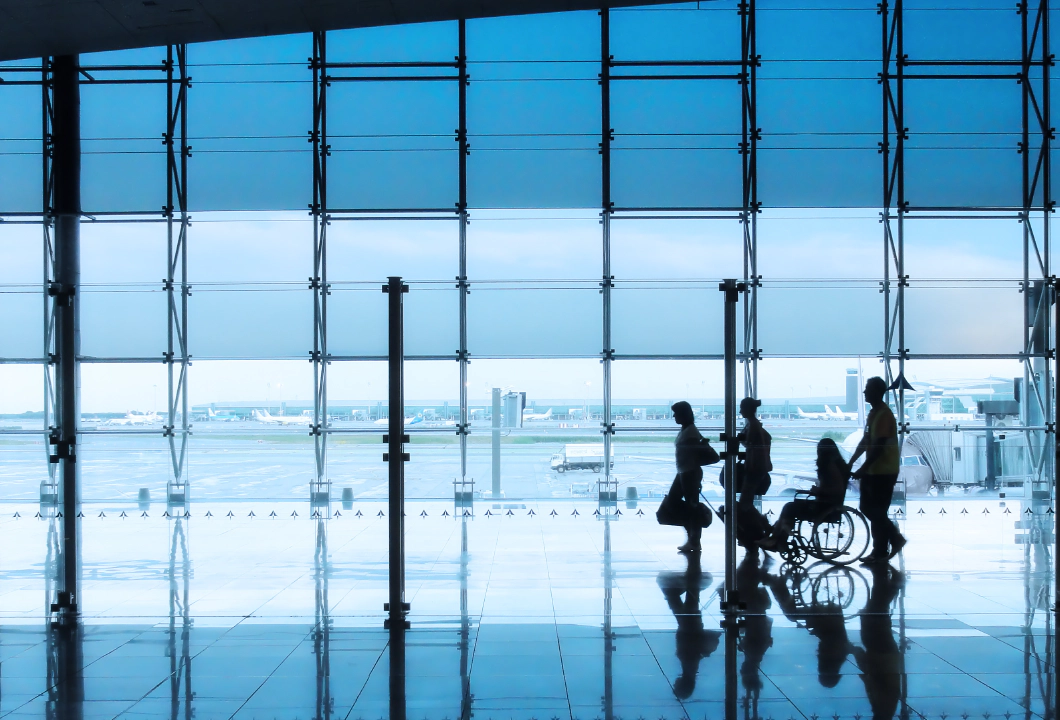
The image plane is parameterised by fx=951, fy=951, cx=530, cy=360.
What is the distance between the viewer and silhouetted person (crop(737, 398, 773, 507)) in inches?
197

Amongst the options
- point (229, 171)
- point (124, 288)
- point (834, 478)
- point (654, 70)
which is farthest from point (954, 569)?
point (124, 288)

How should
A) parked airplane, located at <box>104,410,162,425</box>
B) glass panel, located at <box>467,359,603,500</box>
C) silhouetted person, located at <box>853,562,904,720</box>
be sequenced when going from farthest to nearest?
1. parked airplane, located at <box>104,410,162,425</box>
2. glass panel, located at <box>467,359,603,500</box>
3. silhouetted person, located at <box>853,562,904,720</box>

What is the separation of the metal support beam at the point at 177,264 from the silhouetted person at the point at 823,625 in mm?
6099

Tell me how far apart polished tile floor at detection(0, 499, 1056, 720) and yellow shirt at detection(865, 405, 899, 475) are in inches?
23.7

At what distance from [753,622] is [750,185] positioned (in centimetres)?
535

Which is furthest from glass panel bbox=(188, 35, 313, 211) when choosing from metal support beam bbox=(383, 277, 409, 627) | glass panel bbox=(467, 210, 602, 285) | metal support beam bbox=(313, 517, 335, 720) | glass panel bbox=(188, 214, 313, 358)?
metal support beam bbox=(383, 277, 409, 627)

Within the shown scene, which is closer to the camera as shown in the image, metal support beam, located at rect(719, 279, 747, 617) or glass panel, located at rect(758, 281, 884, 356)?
metal support beam, located at rect(719, 279, 747, 617)

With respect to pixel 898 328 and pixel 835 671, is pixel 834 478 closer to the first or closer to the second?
pixel 835 671

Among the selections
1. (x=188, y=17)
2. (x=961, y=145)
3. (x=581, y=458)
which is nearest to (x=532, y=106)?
(x=188, y=17)

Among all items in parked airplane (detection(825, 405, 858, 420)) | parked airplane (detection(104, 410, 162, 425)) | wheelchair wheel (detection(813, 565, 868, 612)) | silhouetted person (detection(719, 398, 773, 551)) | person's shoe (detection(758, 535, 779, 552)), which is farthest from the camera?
parked airplane (detection(104, 410, 162, 425))

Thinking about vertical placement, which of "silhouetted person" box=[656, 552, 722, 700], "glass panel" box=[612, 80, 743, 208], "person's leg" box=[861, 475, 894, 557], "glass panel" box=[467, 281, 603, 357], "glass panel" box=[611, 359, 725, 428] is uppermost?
"glass panel" box=[612, 80, 743, 208]

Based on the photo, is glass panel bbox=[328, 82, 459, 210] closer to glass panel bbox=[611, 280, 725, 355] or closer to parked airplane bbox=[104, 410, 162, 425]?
glass panel bbox=[611, 280, 725, 355]

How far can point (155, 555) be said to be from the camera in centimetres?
627

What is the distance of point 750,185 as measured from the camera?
8.98 meters
